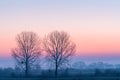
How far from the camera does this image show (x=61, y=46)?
269 feet

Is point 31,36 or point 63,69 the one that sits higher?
point 31,36

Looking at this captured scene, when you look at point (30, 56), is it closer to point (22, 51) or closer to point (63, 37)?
point (22, 51)

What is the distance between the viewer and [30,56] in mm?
81500

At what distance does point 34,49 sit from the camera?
82625 millimetres

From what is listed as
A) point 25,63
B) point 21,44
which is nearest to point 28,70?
point 25,63

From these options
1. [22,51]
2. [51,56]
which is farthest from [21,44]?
[51,56]

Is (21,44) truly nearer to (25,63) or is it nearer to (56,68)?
(25,63)

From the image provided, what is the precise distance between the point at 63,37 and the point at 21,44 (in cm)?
1036

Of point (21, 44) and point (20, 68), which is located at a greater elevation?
point (21, 44)

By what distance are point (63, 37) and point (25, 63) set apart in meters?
11.3

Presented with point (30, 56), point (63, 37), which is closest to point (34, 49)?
point (30, 56)

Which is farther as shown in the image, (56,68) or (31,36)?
(31,36)

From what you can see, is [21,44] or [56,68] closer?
[56,68]

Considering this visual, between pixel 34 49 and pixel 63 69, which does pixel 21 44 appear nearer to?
pixel 34 49
